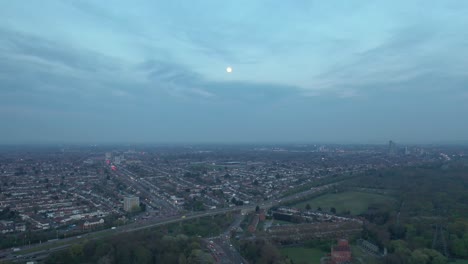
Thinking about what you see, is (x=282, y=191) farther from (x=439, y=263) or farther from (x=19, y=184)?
(x=19, y=184)

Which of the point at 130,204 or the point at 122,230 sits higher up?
the point at 130,204

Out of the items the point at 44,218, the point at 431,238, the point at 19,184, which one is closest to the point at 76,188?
the point at 19,184

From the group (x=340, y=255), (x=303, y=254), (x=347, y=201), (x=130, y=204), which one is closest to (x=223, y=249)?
(x=303, y=254)

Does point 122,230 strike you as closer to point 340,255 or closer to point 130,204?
point 130,204

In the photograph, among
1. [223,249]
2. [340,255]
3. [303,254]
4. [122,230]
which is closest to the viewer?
[340,255]

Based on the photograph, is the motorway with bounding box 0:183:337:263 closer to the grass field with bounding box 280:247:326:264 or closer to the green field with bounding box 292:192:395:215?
the green field with bounding box 292:192:395:215

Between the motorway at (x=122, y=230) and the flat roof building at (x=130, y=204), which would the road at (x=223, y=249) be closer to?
the motorway at (x=122, y=230)
